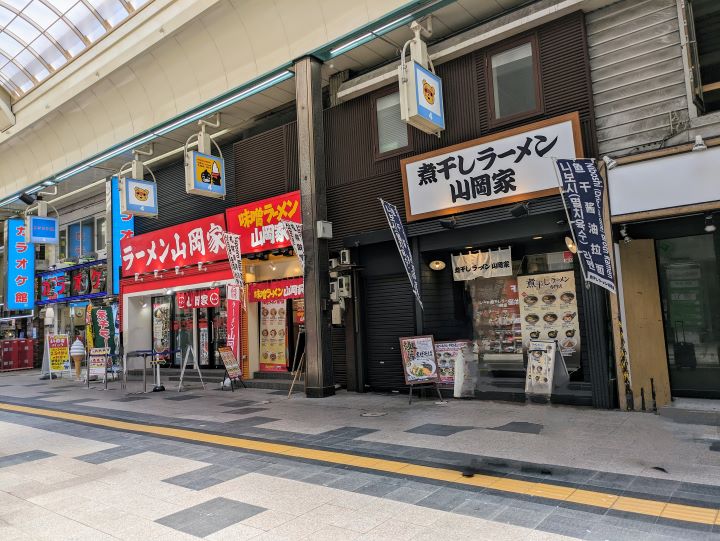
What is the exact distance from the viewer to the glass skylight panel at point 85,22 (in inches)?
604

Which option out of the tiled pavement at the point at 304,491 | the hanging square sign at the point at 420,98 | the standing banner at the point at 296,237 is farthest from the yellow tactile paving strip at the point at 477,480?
the hanging square sign at the point at 420,98

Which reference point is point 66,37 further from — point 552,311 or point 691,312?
point 691,312

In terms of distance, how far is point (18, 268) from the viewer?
2347 centimetres

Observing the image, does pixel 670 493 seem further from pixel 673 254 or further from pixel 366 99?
pixel 366 99

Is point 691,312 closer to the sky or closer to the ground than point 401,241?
closer to the ground

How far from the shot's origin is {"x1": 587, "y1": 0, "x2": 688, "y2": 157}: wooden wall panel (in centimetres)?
846

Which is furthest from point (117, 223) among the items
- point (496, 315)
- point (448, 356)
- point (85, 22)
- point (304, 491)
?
point (304, 491)

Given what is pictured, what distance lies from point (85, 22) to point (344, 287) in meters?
12.0

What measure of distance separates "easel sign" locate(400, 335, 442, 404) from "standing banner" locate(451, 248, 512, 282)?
1.92m

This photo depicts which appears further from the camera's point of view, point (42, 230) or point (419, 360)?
point (42, 230)

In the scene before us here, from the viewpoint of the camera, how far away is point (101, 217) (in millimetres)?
22750

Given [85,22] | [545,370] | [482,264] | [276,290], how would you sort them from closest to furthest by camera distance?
1. [545,370]
2. [482,264]
3. [276,290]
4. [85,22]

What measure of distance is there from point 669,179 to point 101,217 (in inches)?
874

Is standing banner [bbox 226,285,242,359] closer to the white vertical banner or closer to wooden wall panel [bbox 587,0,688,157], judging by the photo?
the white vertical banner
